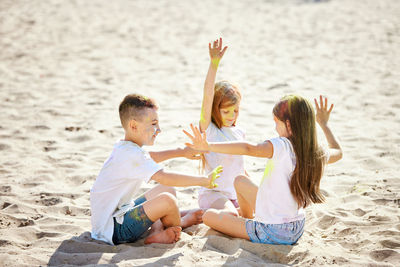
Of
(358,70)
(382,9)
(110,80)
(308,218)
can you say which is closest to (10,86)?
(110,80)

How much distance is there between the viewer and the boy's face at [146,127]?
Result: 11.2 ft

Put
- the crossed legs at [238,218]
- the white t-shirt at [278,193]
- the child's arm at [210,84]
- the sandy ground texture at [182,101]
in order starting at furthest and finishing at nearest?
the child's arm at [210,84]
the crossed legs at [238,218]
the sandy ground texture at [182,101]
the white t-shirt at [278,193]

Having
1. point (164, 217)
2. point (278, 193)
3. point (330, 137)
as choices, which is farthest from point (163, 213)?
point (330, 137)

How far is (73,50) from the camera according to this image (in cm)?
1003

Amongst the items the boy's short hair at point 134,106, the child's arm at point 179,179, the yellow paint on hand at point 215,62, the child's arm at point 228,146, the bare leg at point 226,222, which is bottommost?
the bare leg at point 226,222

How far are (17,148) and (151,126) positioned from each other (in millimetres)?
2602

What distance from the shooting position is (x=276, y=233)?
3.27 m

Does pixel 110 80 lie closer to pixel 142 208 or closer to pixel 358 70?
pixel 358 70

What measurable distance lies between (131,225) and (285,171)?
3.94 feet

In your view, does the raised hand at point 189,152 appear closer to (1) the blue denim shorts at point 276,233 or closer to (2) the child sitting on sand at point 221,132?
(2) the child sitting on sand at point 221,132

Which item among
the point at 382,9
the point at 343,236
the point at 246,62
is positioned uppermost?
the point at 382,9

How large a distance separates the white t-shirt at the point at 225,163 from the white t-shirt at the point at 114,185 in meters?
0.80

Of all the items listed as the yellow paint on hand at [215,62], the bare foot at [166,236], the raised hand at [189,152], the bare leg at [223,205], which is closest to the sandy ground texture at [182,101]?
the bare foot at [166,236]

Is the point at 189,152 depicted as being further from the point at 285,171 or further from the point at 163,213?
the point at 285,171
